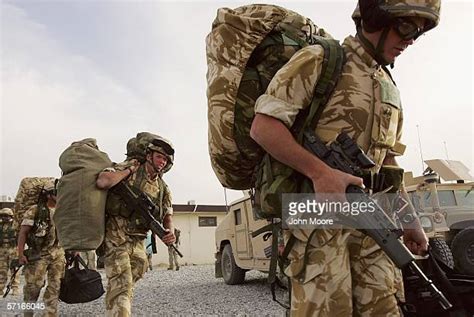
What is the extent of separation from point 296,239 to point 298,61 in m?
0.66

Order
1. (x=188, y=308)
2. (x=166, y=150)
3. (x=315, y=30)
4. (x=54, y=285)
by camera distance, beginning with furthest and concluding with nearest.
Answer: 1. (x=188, y=308)
2. (x=54, y=285)
3. (x=166, y=150)
4. (x=315, y=30)

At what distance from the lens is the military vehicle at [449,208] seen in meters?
5.48

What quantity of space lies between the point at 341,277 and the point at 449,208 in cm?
545

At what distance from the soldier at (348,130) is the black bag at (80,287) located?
14.8ft

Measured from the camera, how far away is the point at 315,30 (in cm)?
197

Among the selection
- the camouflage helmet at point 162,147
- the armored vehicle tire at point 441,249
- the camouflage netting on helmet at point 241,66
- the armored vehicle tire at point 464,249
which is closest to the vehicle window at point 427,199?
the armored vehicle tire at point 464,249

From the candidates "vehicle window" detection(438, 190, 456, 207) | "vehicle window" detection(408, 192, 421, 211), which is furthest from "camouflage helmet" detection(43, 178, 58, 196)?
"vehicle window" detection(438, 190, 456, 207)

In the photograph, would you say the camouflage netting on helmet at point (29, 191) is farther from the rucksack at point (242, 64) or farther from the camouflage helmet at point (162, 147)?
the rucksack at point (242, 64)

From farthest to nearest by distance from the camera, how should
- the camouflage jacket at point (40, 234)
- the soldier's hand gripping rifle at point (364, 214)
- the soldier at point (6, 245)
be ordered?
the soldier at point (6, 245)
the camouflage jacket at point (40, 234)
the soldier's hand gripping rifle at point (364, 214)

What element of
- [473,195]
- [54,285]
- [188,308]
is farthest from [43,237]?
[473,195]

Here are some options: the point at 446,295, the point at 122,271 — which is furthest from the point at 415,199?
the point at 122,271

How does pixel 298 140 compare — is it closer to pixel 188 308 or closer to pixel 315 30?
pixel 315 30

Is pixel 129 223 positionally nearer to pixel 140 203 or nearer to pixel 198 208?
pixel 140 203

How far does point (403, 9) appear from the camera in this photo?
164 centimetres
